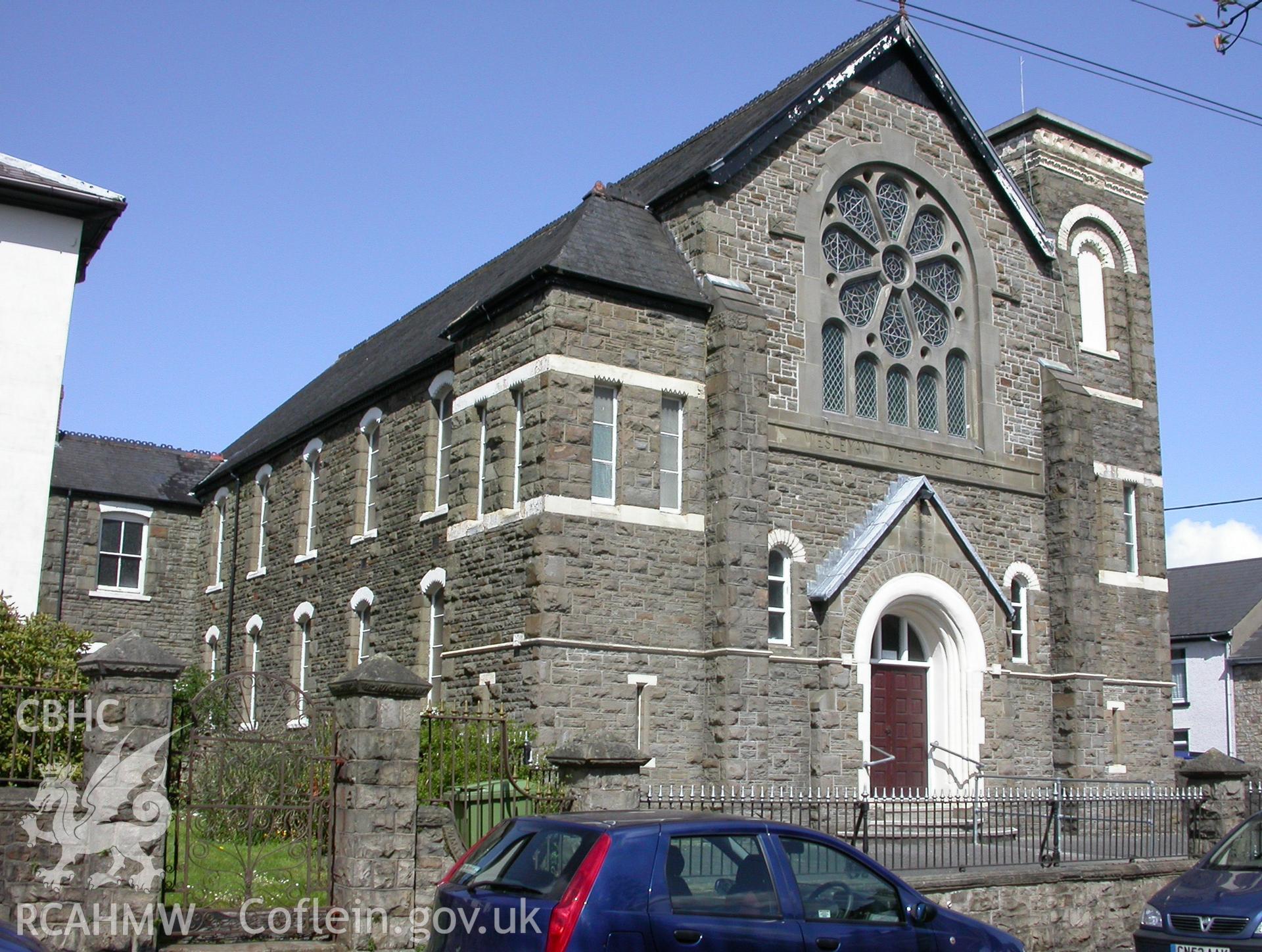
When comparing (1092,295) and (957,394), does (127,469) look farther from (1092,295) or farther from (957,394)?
(1092,295)

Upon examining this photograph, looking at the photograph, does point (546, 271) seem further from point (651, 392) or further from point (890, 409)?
point (890, 409)

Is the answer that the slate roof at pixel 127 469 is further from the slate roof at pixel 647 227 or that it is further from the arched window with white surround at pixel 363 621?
the arched window with white surround at pixel 363 621

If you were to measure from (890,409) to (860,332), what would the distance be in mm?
1414

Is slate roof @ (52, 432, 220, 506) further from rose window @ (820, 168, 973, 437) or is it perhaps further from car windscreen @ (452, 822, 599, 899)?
car windscreen @ (452, 822, 599, 899)

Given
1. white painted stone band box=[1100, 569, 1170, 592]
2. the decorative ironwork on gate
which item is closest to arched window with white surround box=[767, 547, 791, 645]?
the decorative ironwork on gate

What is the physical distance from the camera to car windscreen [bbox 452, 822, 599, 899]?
26.8 feet

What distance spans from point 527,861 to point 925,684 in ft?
46.2

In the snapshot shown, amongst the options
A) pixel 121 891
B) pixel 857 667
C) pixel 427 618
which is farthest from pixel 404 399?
pixel 121 891

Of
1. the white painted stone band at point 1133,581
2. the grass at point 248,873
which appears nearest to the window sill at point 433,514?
the grass at point 248,873

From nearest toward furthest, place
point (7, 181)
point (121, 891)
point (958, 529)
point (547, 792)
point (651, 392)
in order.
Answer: point (121, 891)
point (547, 792)
point (7, 181)
point (651, 392)
point (958, 529)

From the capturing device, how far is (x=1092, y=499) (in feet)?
77.7

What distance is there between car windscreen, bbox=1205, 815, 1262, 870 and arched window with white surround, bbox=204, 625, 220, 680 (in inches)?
959

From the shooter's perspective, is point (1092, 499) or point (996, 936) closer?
point (996, 936)

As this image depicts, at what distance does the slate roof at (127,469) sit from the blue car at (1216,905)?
89.0 ft
